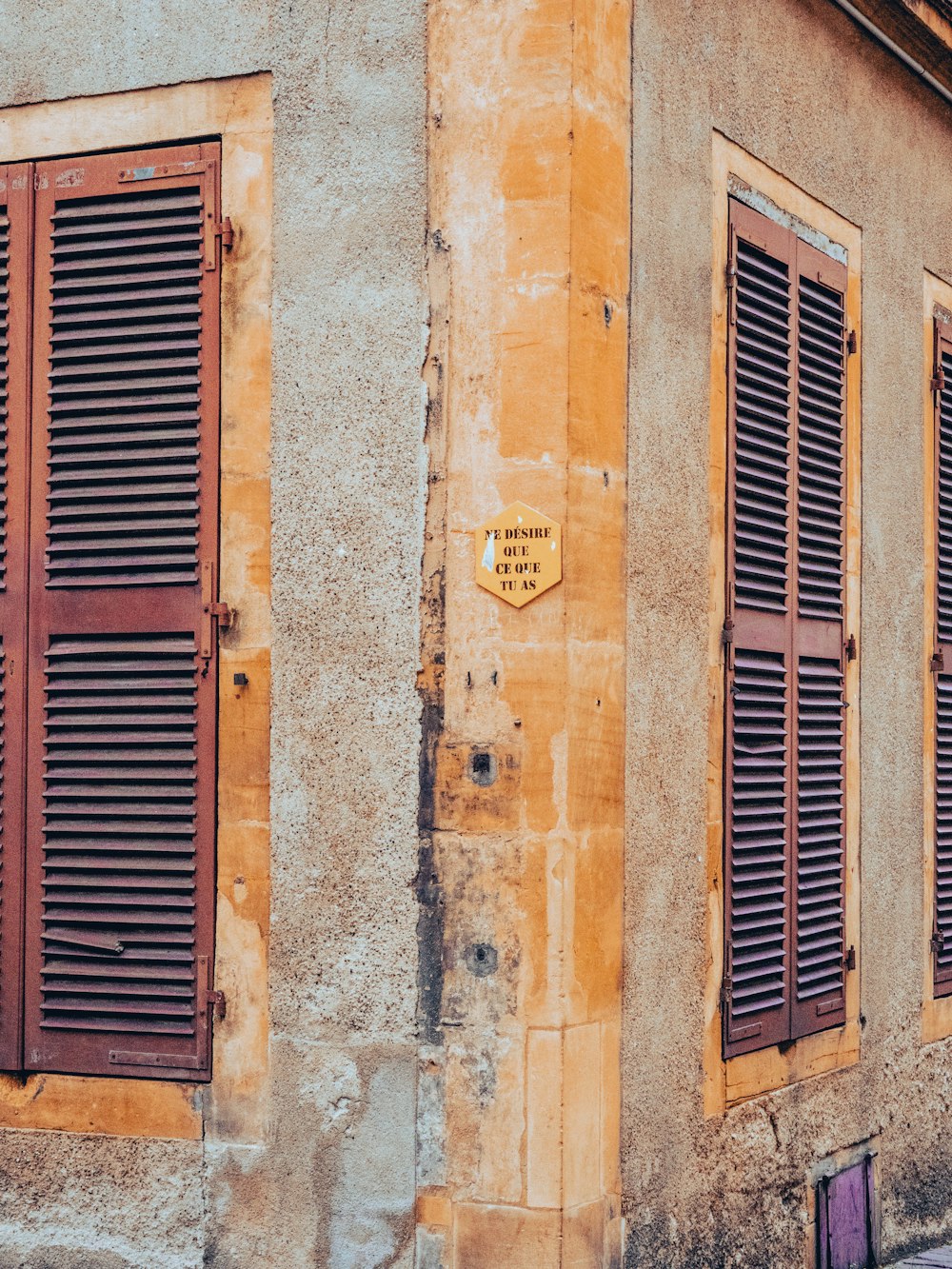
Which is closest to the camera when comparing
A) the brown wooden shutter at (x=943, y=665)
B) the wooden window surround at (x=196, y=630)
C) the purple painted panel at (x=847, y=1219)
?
the wooden window surround at (x=196, y=630)

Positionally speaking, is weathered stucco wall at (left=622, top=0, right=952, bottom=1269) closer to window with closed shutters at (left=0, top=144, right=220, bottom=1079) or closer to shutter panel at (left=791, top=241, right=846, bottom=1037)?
shutter panel at (left=791, top=241, right=846, bottom=1037)

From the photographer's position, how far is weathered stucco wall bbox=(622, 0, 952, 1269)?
5.98 meters

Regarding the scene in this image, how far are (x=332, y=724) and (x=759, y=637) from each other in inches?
69.4

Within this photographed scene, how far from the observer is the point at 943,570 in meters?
8.40

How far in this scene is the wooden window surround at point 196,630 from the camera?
5848 millimetres

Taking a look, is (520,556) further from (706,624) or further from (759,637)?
(759,637)

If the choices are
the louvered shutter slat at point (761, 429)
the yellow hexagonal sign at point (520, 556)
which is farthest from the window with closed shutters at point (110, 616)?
the louvered shutter slat at point (761, 429)

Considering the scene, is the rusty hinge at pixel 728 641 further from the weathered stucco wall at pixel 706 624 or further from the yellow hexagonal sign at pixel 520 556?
the yellow hexagonal sign at pixel 520 556

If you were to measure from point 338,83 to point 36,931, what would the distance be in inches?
109

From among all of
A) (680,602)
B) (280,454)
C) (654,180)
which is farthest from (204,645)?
(654,180)

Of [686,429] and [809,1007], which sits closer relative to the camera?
[686,429]

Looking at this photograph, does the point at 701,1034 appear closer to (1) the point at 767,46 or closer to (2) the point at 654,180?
(2) the point at 654,180

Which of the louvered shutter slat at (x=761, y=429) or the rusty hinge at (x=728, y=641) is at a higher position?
the louvered shutter slat at (x=761, y=429)

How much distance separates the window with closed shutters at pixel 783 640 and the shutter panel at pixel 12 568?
232 centimetres
